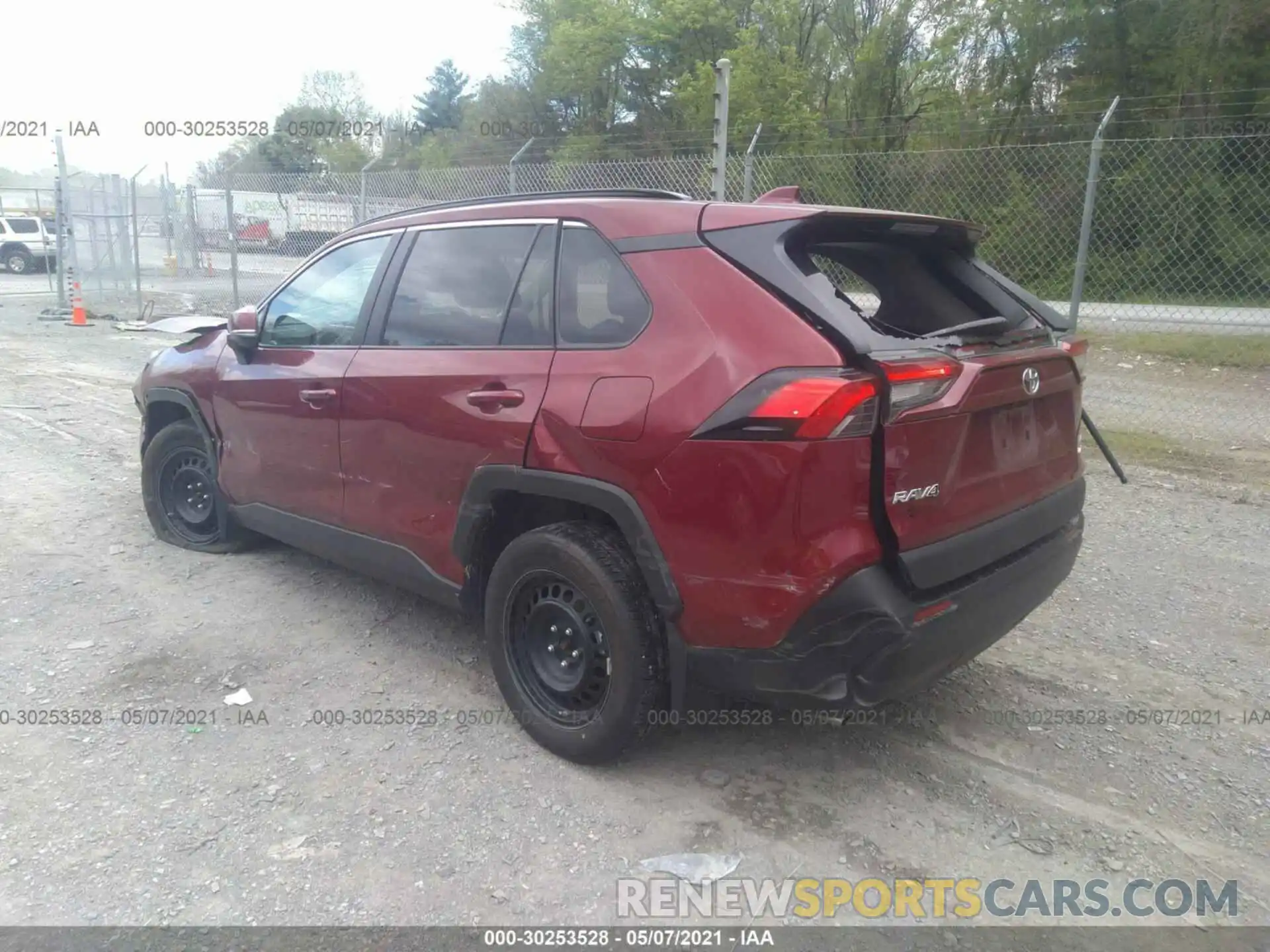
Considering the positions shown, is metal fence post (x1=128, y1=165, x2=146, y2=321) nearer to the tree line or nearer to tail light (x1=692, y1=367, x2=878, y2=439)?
the tree line

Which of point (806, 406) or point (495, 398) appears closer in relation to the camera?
point (806, 406)

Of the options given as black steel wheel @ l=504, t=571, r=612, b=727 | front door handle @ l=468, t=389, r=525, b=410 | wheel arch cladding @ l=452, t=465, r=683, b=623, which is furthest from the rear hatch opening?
black steel wheel @ l=504, t=571, r=612, b=727

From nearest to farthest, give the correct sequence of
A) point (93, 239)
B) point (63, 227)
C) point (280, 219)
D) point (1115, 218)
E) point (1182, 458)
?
1. point (1182, 458)
2. point (1115, 218)
3. point (63, 227)
4. point (93, 239)
5. point (280, 219)

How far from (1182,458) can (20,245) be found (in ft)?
109

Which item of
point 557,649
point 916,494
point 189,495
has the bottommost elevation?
point 557,649

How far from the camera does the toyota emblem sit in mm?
2863

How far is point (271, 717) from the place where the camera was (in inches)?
136

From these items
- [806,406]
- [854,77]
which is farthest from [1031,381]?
[854,77]

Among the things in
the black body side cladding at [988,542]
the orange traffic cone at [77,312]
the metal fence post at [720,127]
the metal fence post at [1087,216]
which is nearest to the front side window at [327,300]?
the black body side cladding at [988,542]

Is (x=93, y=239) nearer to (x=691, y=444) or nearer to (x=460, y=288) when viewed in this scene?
(x=460, y=288)

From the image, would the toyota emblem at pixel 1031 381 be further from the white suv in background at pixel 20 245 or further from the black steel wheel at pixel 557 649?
the white suv in background at pixel 20 245

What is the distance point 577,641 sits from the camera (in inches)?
123

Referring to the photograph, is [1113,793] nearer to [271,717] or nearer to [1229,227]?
[271,717]

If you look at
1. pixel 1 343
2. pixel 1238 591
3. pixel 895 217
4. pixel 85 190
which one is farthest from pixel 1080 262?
pixel 85 190
